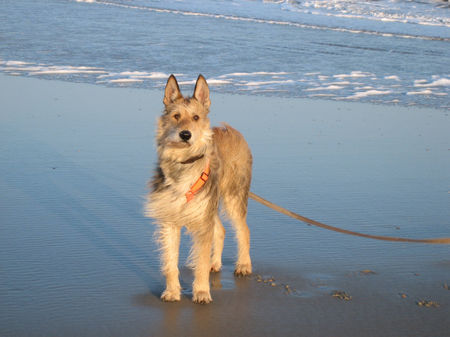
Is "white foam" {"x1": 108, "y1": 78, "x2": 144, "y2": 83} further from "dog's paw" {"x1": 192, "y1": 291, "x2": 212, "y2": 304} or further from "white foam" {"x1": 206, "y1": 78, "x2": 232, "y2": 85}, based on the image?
"dog's paw" {"x1": 192, "y1": 291, "x2": 212, "y2": 304}

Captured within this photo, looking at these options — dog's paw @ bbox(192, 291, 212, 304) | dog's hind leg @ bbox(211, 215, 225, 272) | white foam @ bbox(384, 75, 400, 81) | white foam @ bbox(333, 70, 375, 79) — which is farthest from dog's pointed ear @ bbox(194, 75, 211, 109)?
white foam @ bbox(384, 75, 400, 81)

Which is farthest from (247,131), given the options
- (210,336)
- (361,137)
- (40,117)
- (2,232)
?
(210,336)

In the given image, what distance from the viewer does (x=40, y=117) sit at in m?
9.88

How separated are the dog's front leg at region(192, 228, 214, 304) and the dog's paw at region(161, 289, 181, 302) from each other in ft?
0.42

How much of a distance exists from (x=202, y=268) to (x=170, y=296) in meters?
0.32

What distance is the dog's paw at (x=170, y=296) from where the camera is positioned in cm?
513

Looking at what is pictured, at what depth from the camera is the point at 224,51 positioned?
17.8 metres

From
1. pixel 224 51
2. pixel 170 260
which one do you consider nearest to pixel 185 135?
pixel 170 260

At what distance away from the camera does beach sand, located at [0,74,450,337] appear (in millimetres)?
4848

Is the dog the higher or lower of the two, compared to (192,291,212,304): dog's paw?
higher

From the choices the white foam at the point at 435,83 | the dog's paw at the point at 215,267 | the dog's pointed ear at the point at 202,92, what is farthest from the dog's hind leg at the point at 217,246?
the white foam at the point at 435,83

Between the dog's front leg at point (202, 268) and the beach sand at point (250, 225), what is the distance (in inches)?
3.8

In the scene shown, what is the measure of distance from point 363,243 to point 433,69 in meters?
12.3

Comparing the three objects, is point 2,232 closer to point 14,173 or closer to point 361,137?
point 14,173
